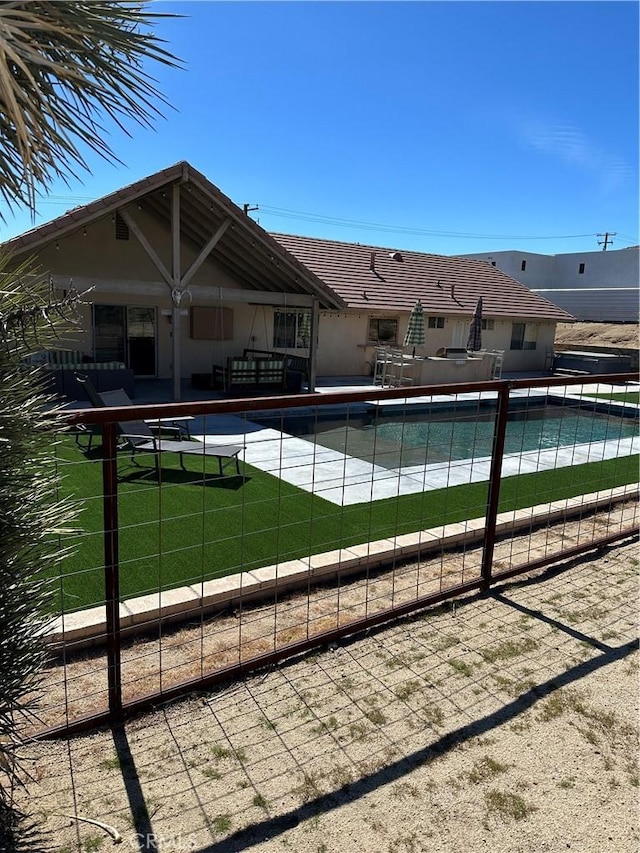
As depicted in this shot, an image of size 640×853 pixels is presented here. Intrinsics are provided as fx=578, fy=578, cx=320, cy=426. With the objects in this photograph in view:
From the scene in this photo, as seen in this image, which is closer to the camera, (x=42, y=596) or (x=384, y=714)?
(x=42, y=596)

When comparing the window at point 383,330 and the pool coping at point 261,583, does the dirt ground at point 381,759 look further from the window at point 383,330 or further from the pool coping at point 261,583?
the window at point 383,330

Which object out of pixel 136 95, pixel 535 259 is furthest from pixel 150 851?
pixel 535 259

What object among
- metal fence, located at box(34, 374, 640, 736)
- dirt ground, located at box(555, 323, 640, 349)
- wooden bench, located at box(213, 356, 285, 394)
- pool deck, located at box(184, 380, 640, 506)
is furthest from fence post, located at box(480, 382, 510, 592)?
dirt ground, located at box(555, 323, 640, 349)

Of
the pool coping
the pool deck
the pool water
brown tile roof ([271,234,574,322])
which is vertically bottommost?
the pool water

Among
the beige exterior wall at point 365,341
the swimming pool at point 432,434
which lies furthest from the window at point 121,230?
the swimming pool at point 432,434

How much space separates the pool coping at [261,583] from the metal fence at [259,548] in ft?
0.04

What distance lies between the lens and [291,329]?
18.4 m

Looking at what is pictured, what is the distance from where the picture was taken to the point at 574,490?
7.25 meters

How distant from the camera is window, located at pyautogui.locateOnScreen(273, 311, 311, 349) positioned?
1800cm

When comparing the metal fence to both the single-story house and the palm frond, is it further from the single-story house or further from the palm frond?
the single-story house

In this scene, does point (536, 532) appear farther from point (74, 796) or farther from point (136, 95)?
point (136, 95)

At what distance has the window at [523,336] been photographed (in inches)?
937

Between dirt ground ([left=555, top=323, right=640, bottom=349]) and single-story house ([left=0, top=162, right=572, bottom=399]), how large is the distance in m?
9.04

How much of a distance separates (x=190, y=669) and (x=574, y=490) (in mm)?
5607
